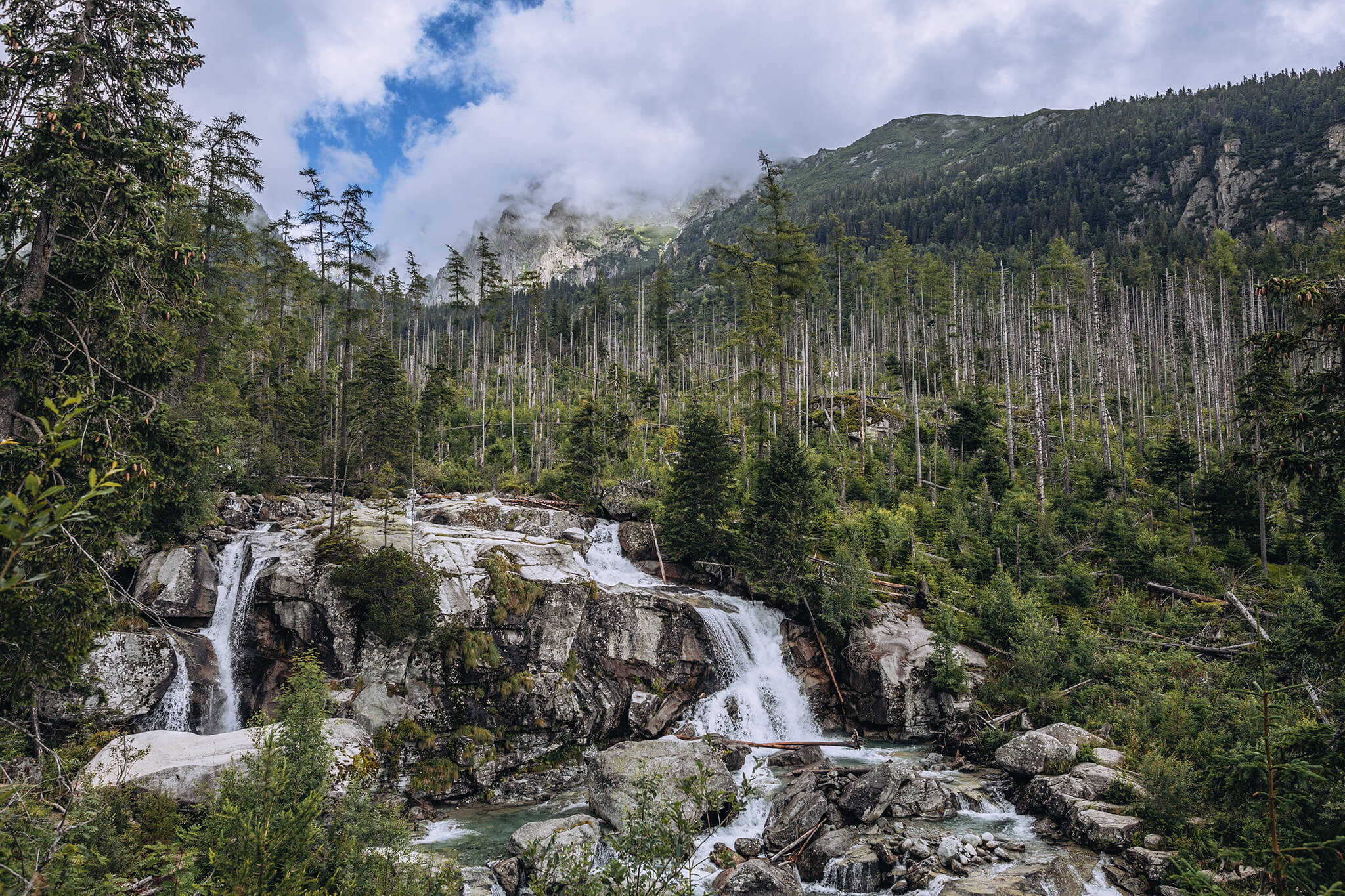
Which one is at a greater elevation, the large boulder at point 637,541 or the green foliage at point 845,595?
the large boulder at point 637,541

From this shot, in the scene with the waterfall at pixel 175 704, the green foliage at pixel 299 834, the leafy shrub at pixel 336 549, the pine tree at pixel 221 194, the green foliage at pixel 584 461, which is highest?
the pine tree at pixel 221 194

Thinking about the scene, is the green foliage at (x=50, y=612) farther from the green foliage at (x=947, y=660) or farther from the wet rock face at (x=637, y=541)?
the green foliage at (x=947, y=660)

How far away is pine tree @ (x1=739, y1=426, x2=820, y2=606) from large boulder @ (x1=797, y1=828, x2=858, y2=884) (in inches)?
471

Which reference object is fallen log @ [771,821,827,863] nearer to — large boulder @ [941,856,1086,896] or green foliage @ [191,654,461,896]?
large boulder @ [941,856,1086,896]

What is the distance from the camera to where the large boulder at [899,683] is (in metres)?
23.2

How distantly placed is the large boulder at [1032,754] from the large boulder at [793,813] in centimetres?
637

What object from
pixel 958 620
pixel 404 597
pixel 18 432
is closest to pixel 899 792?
pixel 958 620

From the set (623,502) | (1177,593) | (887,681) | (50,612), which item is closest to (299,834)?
(50,612)

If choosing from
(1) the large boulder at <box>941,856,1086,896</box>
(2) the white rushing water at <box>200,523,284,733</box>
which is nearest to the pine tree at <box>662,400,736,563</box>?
(2) the white rushing water at <box>200,523,284,733</box>

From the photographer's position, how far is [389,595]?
2083 cm

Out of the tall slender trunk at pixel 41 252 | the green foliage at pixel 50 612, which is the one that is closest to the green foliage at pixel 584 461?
the green foliage at pixel 50 612

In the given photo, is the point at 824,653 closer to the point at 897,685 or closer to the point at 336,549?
the point at 897,685

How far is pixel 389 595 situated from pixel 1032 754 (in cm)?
2199

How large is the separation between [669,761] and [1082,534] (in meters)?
27.2
